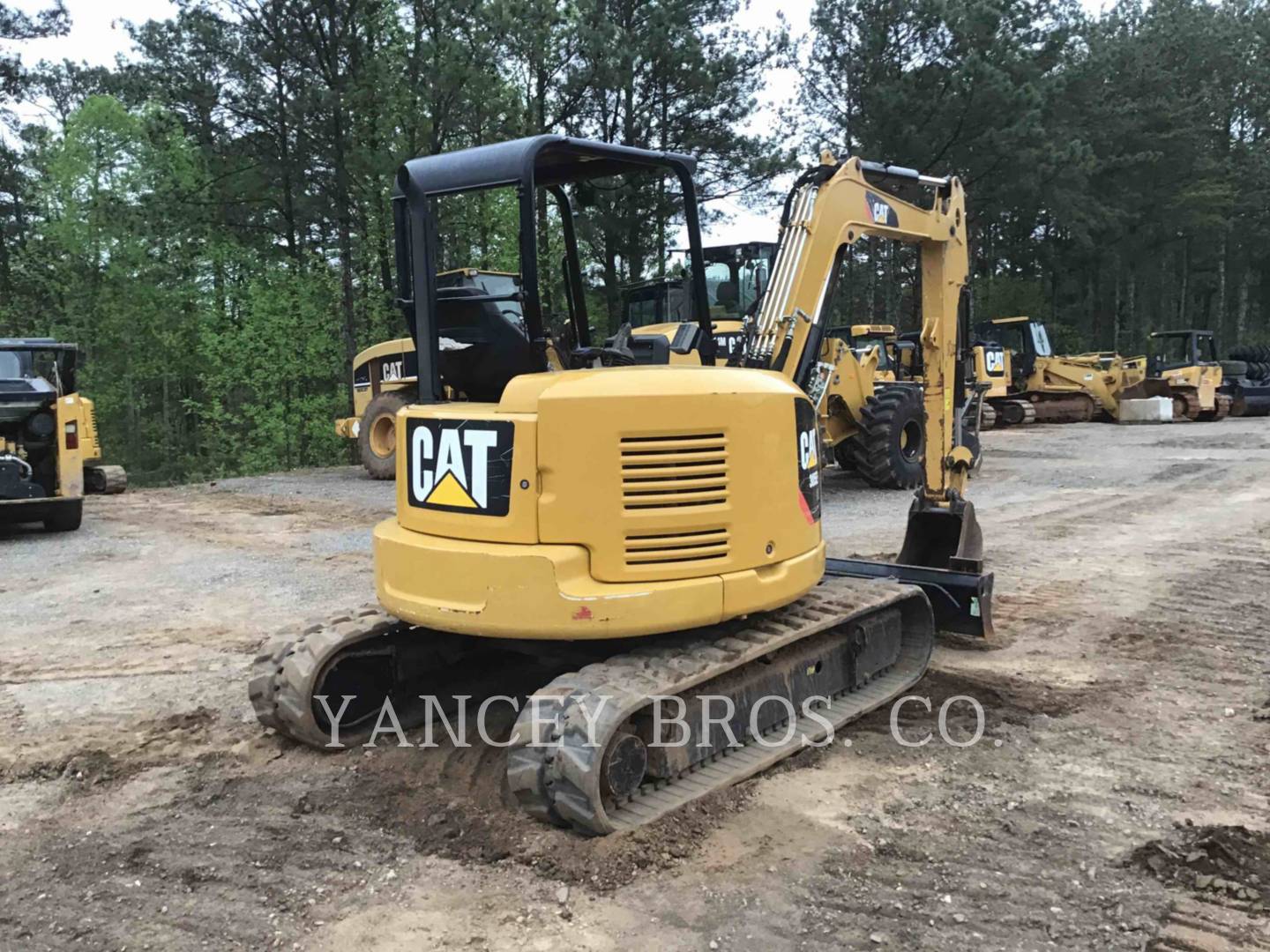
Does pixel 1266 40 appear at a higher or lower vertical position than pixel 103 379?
higher

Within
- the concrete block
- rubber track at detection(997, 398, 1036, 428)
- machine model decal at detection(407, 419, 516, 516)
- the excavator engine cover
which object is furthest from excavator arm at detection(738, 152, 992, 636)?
the concrete block

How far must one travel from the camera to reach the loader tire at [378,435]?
48.3 feet

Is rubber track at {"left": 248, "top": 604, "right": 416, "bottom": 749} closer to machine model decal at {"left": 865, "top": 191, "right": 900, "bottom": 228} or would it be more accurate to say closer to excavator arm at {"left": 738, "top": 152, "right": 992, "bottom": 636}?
excavator arm at {"left": 738, "top": 152, "right": 992, "bottom": 636}

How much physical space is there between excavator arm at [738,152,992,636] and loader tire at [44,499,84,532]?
8.06 meters

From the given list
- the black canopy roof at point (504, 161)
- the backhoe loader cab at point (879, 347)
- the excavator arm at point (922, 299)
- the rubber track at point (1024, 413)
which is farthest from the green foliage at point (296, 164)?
the black canopy roof at point (504, 161)

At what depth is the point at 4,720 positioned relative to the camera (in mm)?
4855

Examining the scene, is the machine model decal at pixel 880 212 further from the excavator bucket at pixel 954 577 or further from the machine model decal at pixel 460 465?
the machine model decal at pixel 460 465

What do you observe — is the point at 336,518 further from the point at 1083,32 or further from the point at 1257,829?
the point at 1083,32

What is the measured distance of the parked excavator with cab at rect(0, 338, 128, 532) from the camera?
9.94 m

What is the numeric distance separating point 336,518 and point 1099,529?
811cm

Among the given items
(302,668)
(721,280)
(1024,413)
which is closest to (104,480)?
(721,280)

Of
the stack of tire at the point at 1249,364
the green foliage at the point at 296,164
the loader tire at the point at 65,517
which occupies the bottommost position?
the loader tire at the point at 65,517

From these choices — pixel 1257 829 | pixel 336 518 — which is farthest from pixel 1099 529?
pixel 336 518

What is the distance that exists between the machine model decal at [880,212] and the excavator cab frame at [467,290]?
1.75 metres
